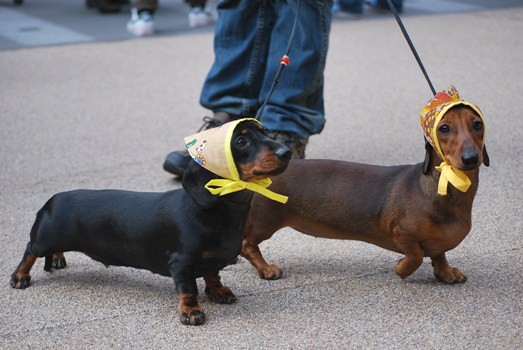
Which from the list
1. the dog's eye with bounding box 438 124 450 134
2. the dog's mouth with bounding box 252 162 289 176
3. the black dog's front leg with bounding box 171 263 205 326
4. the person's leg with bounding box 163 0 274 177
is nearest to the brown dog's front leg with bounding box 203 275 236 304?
the black dog's front leg with bounding box 171 263 205 326

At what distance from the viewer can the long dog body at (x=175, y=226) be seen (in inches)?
95.8

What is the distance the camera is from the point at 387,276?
2.84 m

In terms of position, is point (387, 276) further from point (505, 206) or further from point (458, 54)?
point (458, 54)

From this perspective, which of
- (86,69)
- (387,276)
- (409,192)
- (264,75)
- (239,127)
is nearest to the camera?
(239,127)

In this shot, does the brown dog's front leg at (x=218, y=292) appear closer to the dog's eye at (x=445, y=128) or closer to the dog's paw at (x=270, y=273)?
the dog's paw at (x=270, y=273)

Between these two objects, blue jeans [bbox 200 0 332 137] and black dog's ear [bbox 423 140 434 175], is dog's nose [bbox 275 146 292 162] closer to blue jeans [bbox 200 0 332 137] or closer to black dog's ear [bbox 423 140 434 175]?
black dog's ear [bbox 423 140 434 175]

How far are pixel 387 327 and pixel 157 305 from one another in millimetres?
714

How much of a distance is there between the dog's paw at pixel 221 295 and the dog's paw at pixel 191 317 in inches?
6.3

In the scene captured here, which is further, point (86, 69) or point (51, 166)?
point (86, 69)

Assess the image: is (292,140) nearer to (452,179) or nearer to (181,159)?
(181,159)

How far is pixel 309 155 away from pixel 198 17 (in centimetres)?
380

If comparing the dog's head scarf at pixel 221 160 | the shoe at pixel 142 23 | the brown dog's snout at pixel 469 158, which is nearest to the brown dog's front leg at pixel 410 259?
the brown dog's snout at pixel 469 158

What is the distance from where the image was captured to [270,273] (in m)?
2.86

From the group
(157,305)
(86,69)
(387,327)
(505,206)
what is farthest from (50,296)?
(86,69)
